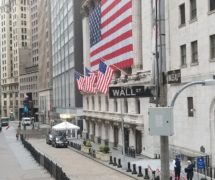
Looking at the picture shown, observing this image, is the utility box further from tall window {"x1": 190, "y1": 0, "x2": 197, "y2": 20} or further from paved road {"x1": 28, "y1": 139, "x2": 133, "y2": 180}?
tall window {"x1": 190, "y1": 0, "x2": 197, "y2": 20}

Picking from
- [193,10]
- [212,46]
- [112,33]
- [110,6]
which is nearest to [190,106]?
[212,46]

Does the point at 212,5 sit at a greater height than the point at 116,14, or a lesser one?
lesser

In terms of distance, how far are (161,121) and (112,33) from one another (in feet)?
150

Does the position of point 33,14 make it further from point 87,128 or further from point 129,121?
point 129,121

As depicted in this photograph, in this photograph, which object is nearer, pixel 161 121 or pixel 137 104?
pixel 161 121

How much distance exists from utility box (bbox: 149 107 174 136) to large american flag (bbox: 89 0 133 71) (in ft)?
123

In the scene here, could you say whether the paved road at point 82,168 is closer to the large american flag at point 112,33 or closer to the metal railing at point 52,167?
the metal railing at point 52,167

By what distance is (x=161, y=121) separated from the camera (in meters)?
15.0

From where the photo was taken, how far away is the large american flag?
2108 inches

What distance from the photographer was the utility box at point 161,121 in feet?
48.5

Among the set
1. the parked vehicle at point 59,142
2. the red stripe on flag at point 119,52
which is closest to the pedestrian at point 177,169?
the red stripe on flag at point 119,52

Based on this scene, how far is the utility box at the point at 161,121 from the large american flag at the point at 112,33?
37500 millimetres

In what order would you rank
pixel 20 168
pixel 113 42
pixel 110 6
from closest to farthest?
pixel 20 168 < pixel 113 42 < pixel 110 6

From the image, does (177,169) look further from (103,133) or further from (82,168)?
(103,133)
